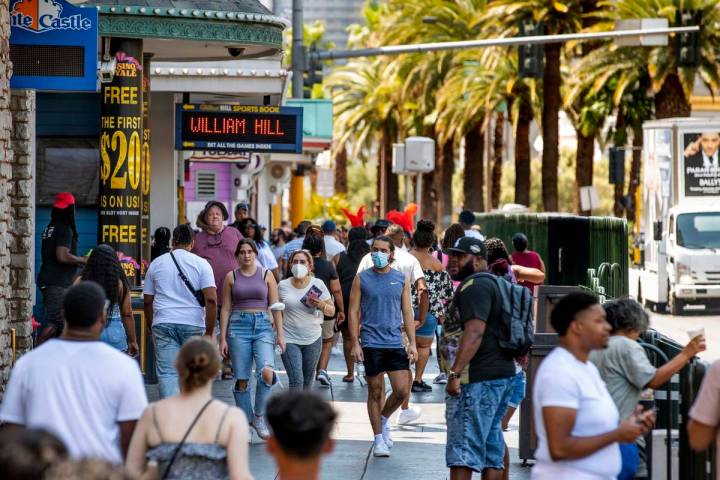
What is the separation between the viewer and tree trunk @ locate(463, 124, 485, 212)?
5078cm

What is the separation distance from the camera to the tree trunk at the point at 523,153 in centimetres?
4476

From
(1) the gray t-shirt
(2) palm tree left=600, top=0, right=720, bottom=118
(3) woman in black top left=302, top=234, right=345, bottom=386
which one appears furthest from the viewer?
(2) palm tree left=600, top=0, right=720, bottom=118

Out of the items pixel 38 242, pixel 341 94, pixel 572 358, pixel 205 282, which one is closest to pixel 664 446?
pixel 572 358

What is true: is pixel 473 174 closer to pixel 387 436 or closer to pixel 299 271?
pixel 299 271

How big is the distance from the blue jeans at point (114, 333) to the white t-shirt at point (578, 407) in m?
5.02

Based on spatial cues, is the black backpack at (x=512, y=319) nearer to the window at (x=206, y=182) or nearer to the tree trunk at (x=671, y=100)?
the window at (x=206, y=182)

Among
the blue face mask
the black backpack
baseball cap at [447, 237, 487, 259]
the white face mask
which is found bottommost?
the black backpack

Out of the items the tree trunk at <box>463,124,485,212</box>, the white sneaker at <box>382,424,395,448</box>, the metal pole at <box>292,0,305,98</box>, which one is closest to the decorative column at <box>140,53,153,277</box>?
the white sneaker at <box>382,424,395,448</box>

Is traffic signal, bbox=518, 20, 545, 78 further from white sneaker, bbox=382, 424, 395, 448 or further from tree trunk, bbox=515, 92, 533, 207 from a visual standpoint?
tree trunk, bbox=515, 92, 533, 207

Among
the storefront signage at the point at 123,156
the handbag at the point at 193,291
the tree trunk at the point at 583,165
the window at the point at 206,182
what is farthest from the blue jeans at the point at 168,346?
the tree trunk at the point at 583,165

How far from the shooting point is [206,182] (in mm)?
38375

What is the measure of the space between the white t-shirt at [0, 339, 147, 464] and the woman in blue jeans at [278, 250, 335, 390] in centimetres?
618

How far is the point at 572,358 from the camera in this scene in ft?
21.2

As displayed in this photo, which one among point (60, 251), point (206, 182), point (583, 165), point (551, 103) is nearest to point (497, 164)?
Answer: point (583, 165)
